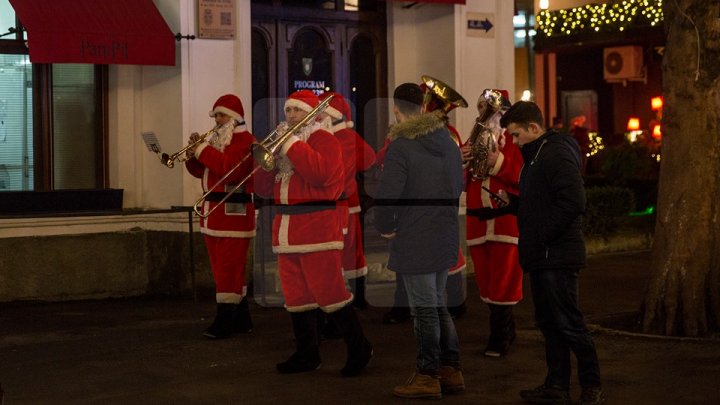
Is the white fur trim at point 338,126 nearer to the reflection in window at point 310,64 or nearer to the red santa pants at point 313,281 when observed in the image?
the red santa pants at point 313,281

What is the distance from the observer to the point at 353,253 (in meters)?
9.95

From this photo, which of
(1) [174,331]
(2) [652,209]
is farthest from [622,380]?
(2) [652,209]

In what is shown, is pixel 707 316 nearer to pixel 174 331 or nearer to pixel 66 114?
pixel 174 331

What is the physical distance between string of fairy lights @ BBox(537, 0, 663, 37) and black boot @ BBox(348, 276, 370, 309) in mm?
16668

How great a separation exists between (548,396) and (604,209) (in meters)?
8.28

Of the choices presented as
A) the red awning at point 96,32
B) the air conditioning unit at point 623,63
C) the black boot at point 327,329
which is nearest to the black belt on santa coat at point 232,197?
the black boot at point 327,329

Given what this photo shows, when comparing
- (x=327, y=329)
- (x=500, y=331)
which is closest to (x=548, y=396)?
(x=500, y=331)

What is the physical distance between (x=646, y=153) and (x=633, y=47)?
9.19 m

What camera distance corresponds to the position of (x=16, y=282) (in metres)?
11.3

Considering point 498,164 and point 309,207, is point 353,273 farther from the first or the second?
point 309,207

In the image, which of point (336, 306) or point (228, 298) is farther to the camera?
point (228, 298)

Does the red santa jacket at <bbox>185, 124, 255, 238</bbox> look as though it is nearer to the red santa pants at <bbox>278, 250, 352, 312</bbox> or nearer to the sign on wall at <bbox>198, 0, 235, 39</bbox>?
the red santa pants at <bbox>278, 250, 352, 312</bbox>

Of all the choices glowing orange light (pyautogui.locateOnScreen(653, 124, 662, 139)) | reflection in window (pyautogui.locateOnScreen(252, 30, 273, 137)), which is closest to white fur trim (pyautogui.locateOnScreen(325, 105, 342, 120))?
reflection in window (pyautogui.locateOnScreen(252, 30, 273, 137))

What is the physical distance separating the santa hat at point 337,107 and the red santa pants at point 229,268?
1.27m
